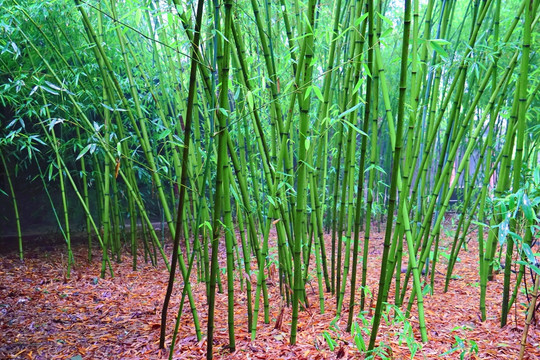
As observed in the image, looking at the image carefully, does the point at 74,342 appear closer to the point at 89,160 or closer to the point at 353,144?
the point at 353,144

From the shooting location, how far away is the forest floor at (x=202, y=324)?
Answer: 156 centimetres

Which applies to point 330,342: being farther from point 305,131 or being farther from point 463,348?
point 305,131

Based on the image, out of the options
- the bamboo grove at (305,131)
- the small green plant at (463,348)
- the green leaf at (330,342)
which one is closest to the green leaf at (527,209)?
the bamboo grove at (305,131)

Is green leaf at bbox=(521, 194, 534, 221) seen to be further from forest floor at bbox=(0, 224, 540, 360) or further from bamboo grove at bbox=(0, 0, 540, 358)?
forest floor at bbox=(0, 224, 540, 360)

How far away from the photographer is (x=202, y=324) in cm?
195

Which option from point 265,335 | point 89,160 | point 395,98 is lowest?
point 265,335

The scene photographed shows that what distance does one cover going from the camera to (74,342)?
1.88 m

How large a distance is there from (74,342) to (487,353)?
168 cm

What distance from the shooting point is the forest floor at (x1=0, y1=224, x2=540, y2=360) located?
1.56m

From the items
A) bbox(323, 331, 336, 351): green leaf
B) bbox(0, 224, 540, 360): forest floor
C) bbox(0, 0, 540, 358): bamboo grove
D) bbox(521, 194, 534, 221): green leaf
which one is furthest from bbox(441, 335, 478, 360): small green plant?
bbox(521, 194, 534, 221): green leaf

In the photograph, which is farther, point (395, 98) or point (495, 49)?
point (395, 98)

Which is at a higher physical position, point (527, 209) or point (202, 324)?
point (527, 209)

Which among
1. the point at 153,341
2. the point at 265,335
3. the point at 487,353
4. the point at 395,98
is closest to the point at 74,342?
the point at 153,341

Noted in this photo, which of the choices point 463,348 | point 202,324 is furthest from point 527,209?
point 202,324
